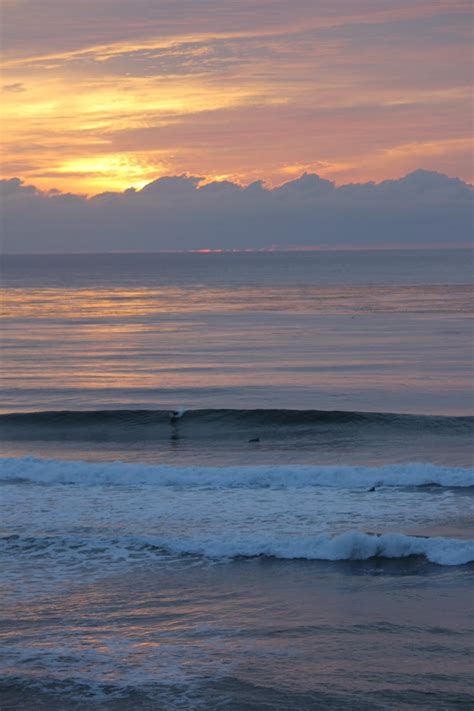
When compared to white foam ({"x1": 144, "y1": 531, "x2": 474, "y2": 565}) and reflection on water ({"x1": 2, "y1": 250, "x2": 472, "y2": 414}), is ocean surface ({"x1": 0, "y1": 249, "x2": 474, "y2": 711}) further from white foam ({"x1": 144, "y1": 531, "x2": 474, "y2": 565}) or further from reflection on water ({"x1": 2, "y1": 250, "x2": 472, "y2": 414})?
reflection on water ({"x1": 2, "y1": 250, "x2": 472, "y2": 414})

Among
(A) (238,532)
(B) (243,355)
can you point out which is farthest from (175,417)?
(B) (243,355)

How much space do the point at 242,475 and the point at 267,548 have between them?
5.25 meters

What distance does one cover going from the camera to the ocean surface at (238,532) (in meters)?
9.75

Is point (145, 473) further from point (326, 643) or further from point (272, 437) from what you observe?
point (326, 643)

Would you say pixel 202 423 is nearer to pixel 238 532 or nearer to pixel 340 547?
pixel 238 532

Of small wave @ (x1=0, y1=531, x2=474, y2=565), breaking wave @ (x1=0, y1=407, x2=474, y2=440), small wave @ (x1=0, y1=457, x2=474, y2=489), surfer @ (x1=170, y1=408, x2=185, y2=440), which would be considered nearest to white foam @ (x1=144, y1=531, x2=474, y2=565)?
small wave @ (x1=0, y1=531, x2=474, y2=565)

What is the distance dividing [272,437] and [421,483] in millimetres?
6785

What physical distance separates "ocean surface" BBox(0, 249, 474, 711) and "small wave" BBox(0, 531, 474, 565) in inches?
1.5

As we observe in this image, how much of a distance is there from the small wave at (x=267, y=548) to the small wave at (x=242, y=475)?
13.8 ft

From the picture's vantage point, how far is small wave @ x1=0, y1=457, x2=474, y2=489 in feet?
61.3

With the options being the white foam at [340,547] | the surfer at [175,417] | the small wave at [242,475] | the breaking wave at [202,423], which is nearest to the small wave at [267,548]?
the white foam at [340,547]

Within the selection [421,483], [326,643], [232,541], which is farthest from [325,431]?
[326,643]

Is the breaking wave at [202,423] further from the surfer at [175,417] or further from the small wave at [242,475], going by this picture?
the small wave at [242,475]

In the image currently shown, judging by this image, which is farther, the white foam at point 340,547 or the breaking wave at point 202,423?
the breaking wave at point 202,423
